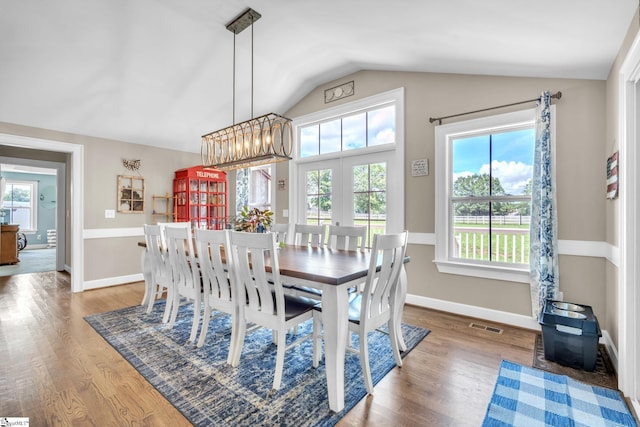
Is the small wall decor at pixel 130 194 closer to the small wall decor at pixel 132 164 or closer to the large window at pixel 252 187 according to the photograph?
the small wall decor at pixel 132 164

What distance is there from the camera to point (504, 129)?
300 cm

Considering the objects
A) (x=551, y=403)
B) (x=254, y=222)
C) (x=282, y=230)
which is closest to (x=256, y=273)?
(x=254, y=222)

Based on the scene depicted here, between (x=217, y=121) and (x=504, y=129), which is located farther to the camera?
(x=217, y=121)

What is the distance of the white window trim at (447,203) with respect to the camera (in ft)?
9.75

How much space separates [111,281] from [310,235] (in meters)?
3.41

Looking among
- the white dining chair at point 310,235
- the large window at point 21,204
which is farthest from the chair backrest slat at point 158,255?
the large window at point 21,204

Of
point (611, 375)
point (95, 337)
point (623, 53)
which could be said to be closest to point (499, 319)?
point (611, 375)

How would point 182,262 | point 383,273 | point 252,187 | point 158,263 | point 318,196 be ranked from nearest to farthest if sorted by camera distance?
point 383,273, point 182,262, point 158,263, point 318,196, point 252,187

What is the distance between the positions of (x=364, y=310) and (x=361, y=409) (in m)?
0.55

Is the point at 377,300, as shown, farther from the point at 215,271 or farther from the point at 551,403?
the point at 215,271

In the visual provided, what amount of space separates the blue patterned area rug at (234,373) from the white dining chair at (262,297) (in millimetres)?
151

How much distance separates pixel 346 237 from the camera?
3041 millimetres

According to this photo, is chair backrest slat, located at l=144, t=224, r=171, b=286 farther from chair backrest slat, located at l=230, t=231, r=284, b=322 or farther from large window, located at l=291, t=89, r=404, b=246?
large window, located at l=291, t=89, r=404, b=246

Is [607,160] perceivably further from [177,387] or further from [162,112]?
[162,112]
